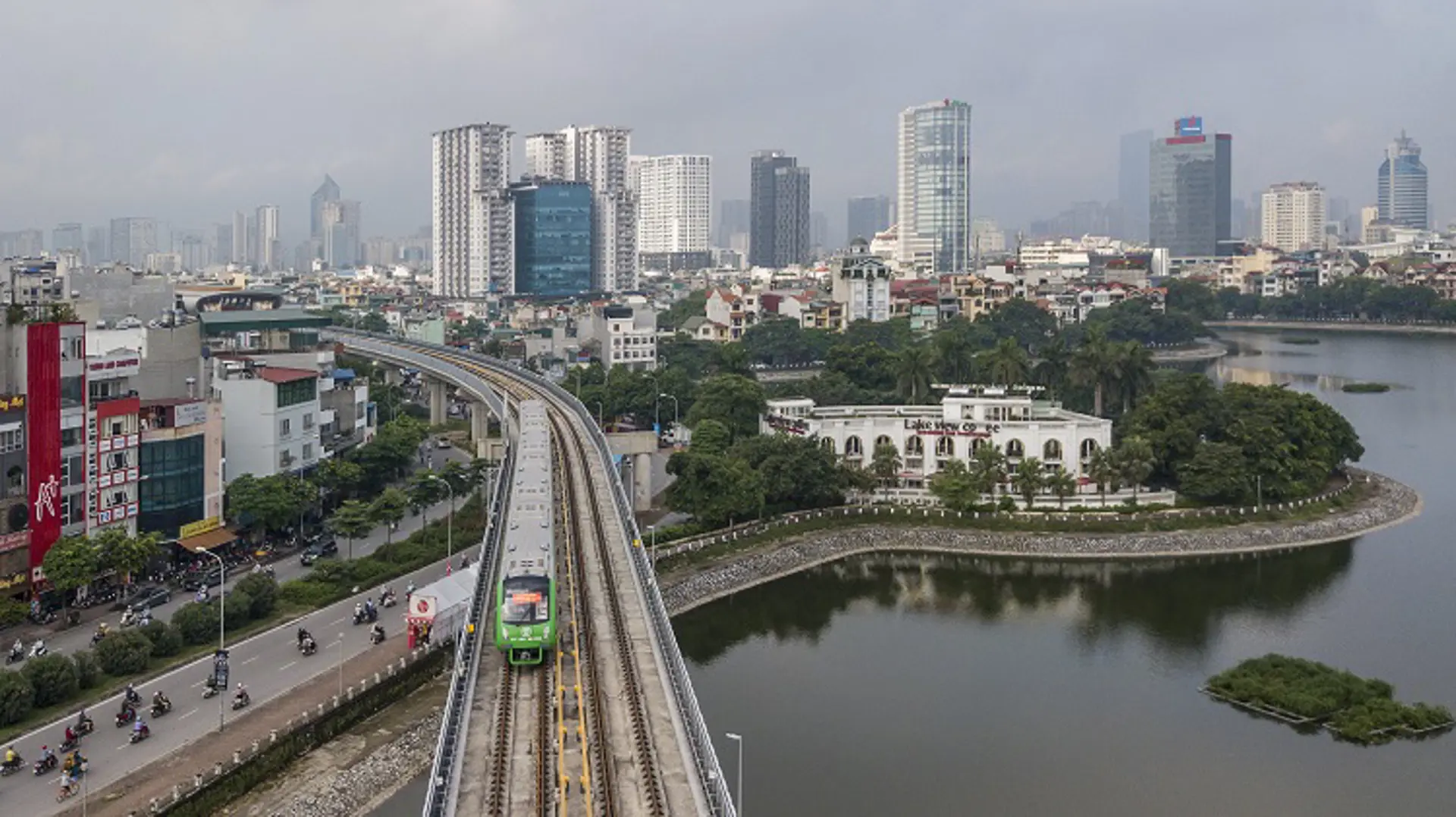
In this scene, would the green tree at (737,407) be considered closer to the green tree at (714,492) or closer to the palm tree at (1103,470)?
the green tree at (714,492)

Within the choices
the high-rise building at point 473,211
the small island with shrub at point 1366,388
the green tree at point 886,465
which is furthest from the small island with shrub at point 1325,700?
the high-rise building at point 473,211

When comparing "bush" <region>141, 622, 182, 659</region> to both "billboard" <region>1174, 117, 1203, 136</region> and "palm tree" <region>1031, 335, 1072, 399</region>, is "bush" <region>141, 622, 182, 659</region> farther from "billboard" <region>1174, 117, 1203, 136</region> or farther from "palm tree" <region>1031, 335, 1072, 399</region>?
"billboard" <region>1174, 117, 1203, 136</region>

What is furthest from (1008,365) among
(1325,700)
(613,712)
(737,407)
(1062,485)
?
(613,712)

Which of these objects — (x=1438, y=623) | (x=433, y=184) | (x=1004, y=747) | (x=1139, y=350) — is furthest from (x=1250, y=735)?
(x=433, y=184)

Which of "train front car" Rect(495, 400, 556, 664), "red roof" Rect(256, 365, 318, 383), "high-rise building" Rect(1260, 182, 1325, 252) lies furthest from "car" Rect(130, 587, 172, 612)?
"high-rise building" Rect(1260, 182, 1325, 252)

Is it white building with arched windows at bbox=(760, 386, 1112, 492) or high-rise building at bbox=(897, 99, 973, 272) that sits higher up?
high-rise building at bbox=(897, 99, 973, 272)

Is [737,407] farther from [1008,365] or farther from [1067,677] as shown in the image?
[1067,677]

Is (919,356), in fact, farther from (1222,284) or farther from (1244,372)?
(1222,284)
